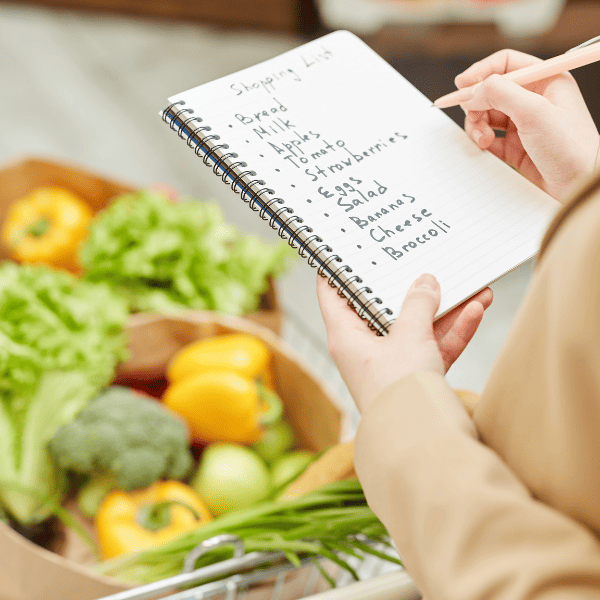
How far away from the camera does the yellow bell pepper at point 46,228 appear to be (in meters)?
1.10

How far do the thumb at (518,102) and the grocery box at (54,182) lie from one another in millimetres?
641

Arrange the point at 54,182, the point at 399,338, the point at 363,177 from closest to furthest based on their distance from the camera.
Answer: the point at 399,338 → the point at 363,177 → the point at 54,182

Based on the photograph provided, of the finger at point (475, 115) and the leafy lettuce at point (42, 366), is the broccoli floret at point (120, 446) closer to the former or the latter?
the leafy lettuce at point (42, 366)

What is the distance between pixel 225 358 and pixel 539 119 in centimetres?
55

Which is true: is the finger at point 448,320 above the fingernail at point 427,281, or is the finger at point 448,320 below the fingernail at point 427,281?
below

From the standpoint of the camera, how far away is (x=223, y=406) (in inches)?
34.9

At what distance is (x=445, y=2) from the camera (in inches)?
68.4

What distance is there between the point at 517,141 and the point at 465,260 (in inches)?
7.0

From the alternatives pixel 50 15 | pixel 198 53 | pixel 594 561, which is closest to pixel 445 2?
pixel 198 53

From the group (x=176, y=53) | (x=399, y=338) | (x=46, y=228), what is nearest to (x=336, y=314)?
(x=399, y=338)

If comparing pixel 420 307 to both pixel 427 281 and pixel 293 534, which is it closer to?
pixel 427 281

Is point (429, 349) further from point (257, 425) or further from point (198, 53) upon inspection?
point (198, 53)

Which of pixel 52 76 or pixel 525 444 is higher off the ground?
pixel 525 444

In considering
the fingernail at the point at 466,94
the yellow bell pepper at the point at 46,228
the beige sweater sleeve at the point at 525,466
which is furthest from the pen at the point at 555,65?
the yellow bell pepper at the point at 46,228
